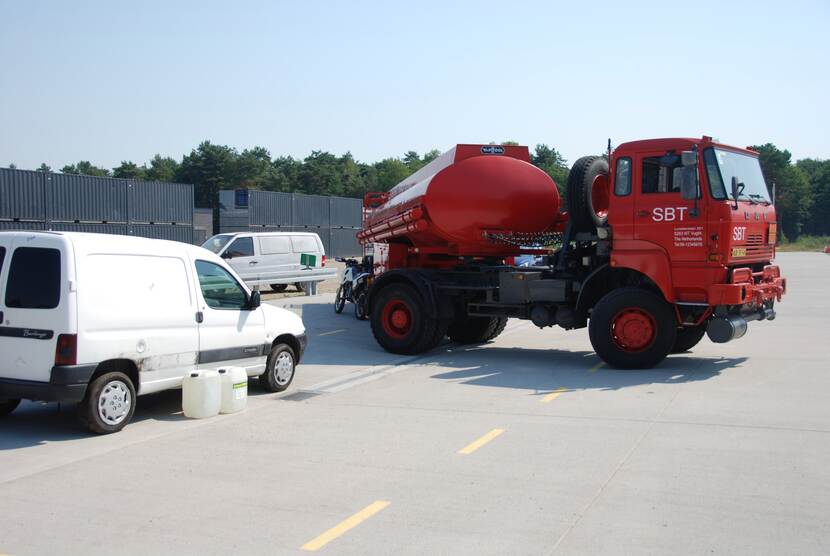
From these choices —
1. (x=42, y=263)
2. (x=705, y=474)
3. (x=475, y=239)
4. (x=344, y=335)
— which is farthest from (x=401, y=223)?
(x=705, y=474)

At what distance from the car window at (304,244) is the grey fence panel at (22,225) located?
11011mm

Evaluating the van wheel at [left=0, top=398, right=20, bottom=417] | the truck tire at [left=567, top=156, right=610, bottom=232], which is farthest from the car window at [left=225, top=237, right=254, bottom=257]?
the van wheel at [left=0, top=398, right=20, bottom=417]

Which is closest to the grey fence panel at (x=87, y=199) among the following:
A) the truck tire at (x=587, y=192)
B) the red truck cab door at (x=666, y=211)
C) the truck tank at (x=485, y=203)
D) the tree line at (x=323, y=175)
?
the truck tank at (x=485, y=203)

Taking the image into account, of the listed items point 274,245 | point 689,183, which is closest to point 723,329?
point 689,183

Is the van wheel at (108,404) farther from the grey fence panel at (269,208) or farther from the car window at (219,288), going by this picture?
the grey fence panel at (269,208)

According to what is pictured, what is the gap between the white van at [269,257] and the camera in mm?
24797

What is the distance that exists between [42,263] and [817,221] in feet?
371

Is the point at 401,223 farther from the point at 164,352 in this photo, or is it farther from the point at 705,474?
the point at 705,474

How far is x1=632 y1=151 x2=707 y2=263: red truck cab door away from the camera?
11.3 m

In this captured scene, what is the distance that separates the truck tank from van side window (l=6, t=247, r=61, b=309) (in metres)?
7.12

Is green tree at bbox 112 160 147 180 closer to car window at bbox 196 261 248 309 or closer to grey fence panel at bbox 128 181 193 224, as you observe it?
grey fence panel at bbox 128 181 193 224

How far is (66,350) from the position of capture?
7.68 metres

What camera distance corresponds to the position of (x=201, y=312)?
920 cm

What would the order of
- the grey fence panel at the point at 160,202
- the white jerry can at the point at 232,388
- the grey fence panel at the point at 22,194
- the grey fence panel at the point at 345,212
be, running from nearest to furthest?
the white jerry can at the point at 232,388
the grey fence panel at the point at 22,194
the grey fence panel at the point at 160,202
the grey fence panel at the point at 345,212
